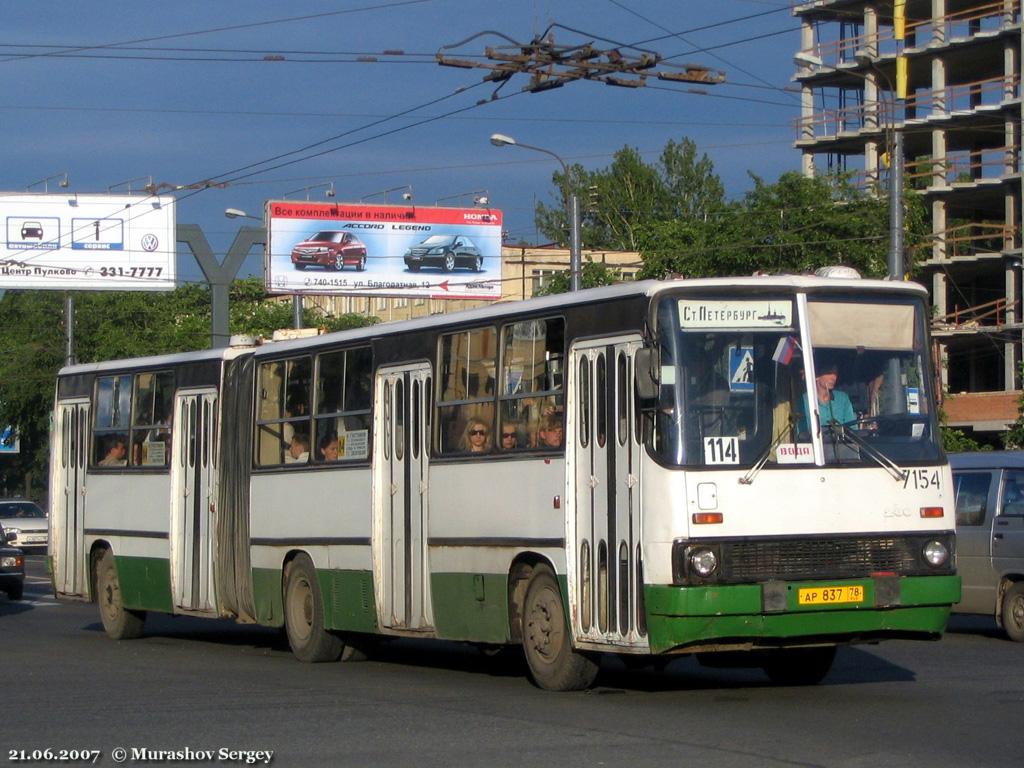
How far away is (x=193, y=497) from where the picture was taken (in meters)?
18.3

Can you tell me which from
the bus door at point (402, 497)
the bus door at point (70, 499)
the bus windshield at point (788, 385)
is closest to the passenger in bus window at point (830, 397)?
the bus windshield at point (788, 385)

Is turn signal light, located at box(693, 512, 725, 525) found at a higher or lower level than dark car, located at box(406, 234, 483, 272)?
lower

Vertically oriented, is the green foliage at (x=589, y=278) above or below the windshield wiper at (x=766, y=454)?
above

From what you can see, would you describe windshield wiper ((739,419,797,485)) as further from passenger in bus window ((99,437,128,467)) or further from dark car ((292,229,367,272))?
dark car ((292,229,367,272))

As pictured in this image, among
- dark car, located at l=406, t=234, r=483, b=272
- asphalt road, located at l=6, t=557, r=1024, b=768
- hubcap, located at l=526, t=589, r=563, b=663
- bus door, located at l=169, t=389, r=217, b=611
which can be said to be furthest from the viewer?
dark car, located at l=406, t=234, r=483, b=272

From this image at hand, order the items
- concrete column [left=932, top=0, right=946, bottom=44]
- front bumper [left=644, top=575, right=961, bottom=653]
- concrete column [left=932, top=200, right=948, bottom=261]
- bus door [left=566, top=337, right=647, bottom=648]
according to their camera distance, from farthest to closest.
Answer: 1. concrete column [left=932, top=200, right=948, bottom=261]
2. concrete column [left=932, top=0, right=946, bottom=44]
3. bus door [left=566, top=337, right=647, bottom=648]
4. front bumper [left=644, top=575, right=961, bottom=653]

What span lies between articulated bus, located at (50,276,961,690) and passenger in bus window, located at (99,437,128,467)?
3.60 meters

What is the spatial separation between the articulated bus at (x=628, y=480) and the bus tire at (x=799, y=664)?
0.8 inches

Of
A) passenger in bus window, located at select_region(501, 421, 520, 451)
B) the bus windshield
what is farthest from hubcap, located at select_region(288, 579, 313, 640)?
the bus windshield

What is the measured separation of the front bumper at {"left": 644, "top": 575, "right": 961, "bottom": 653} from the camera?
37.5 ft

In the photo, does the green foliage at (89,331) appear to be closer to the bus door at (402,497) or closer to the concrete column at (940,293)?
the concrete column at (940,293)

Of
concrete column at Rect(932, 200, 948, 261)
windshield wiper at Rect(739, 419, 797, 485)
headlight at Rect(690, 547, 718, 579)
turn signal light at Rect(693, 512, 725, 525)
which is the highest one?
concrete column at Rect(932, 200, 948, 261)

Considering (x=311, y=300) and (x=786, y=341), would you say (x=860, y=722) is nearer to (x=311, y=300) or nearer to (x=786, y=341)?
(x=786, y=341)

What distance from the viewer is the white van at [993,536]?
17750 mm
